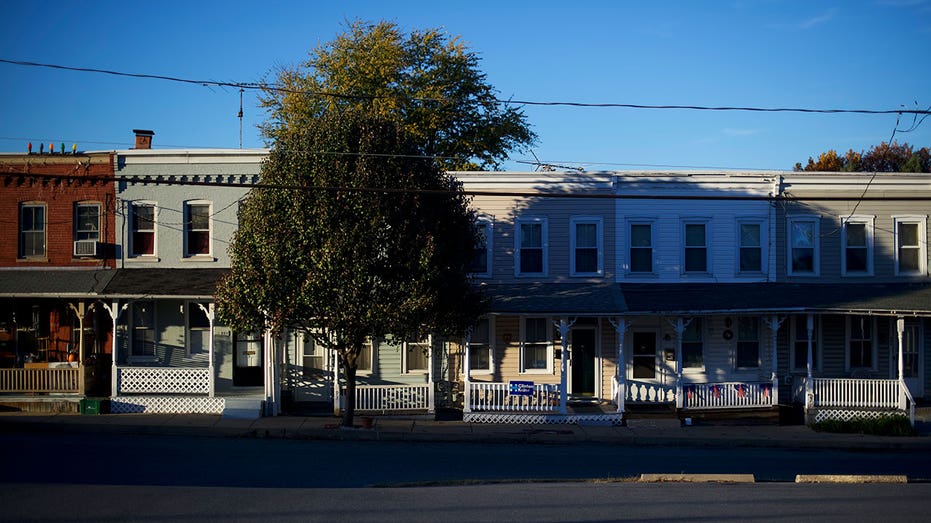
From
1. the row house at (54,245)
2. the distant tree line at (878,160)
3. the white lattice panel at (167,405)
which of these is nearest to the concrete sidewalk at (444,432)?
the white lattice panel at (167,405)

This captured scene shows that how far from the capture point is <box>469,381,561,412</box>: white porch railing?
21.8 m

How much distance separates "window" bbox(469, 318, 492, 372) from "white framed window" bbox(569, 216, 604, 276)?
295 cm

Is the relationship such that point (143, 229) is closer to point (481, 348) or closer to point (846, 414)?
point (481, 348)

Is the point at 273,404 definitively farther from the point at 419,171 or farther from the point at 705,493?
the point at 705,493

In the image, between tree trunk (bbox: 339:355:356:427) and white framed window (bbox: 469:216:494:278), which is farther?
white framed window (bbox: 469:216:494:278)

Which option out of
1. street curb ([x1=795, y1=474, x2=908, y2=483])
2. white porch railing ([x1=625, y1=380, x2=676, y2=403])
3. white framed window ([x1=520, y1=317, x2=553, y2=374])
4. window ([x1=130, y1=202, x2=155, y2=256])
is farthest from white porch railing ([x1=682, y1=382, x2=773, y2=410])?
window ([x1=130, y1=202, x2=155, y2=256])

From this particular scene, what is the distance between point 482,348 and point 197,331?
8130mm

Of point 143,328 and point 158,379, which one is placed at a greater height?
point 143,328

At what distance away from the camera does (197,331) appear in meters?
23.3

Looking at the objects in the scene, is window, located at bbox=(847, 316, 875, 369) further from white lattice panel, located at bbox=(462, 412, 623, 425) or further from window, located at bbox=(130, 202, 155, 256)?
window, located at bbox=(130, 202, 155, 256)

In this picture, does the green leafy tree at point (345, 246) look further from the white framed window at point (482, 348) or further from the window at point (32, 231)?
the window at point (32, 231)

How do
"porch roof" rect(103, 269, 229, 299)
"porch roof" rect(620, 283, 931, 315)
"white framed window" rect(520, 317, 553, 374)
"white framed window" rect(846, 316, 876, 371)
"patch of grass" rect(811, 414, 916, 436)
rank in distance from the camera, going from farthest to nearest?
"white framed window" rect(846, 316, 876, 371), "white framed window" rect(520, 317, 553, 374), "porch roof" rect(620, 283, 931, 315), "porch roof" rect(103, 269, 229, 299), "patch of grass" rect(811, 414, 916, 436)

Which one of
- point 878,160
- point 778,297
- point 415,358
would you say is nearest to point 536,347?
point 415,358

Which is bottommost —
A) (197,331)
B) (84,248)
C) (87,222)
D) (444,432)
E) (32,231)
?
(444,432)
